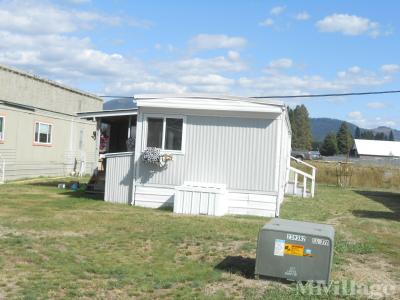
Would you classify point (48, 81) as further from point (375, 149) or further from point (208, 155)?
point (375, 149)

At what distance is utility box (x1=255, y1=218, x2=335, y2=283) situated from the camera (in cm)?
634

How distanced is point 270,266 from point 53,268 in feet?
9.46

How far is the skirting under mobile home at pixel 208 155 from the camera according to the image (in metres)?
12.9

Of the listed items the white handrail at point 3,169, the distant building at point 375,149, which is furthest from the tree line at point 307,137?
the white handrail at point 3,169

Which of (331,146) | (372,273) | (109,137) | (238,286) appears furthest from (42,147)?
(331,146)

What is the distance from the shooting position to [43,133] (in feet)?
73.7

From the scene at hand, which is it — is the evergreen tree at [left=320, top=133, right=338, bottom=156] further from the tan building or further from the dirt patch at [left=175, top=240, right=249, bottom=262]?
the dirt patch at [left=175, top=240, right=249, bottom=262]

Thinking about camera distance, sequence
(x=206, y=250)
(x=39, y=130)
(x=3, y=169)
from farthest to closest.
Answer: (x=39, y=130) < (x=3, y=169) < (x=206, y=250)

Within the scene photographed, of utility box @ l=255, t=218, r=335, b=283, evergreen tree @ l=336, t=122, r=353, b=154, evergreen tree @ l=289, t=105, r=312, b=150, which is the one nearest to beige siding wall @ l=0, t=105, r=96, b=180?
utility box @ l=255, t=218, r=335, b=283

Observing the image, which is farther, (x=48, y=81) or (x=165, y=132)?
(x=48, y=81)

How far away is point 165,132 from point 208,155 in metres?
1.32

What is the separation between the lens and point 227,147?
13219 mm

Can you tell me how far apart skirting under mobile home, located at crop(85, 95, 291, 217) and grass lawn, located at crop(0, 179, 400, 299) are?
755 millimetres

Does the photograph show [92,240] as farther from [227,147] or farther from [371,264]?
[227,147]
